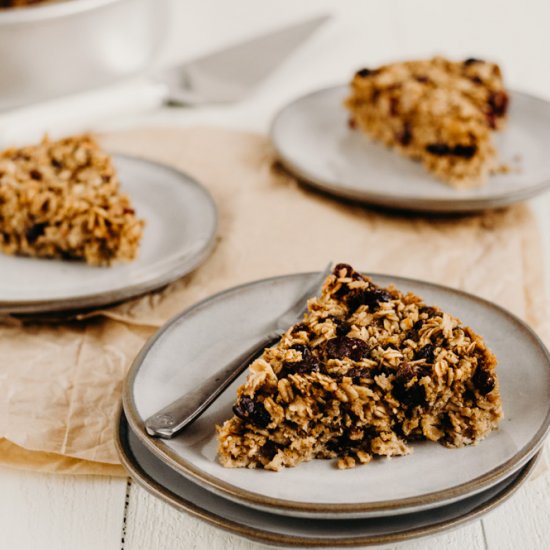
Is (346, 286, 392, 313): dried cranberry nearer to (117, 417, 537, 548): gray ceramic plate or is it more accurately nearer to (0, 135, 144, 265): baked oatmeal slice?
(117, 417, 537, 548): gray ceramic plate

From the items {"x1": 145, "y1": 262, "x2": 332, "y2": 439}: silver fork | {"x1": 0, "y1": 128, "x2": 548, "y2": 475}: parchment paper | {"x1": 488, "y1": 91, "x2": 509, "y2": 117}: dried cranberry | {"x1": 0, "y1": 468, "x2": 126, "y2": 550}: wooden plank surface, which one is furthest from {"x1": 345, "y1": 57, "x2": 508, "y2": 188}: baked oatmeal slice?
{"x1": 0, "y1": 468, "x2": 126, "y2": 550}: wooden plank surface

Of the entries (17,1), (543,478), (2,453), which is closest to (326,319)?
(543,478)

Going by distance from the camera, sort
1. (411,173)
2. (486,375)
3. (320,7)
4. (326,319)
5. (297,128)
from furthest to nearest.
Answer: (320,7), (297,128), (411,173), (326,319), (486,375)

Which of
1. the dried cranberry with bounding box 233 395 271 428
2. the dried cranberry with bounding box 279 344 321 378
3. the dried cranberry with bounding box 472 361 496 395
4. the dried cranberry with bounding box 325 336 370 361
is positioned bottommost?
the dried cranberry with bounding box 233 395 271 428

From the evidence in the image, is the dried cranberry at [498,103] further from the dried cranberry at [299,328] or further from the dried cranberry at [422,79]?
the dried cranberry at [299,328]

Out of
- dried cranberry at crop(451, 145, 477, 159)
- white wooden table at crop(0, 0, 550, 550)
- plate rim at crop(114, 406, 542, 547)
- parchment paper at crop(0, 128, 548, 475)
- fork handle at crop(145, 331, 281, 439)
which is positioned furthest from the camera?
dried cranberry at crop(451, 145, 477, 159)

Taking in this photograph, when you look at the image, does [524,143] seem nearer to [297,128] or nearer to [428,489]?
[297,128]

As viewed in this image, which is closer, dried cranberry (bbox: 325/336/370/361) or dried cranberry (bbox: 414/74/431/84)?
dried cranberry (bbox: 325/336/370/361)
